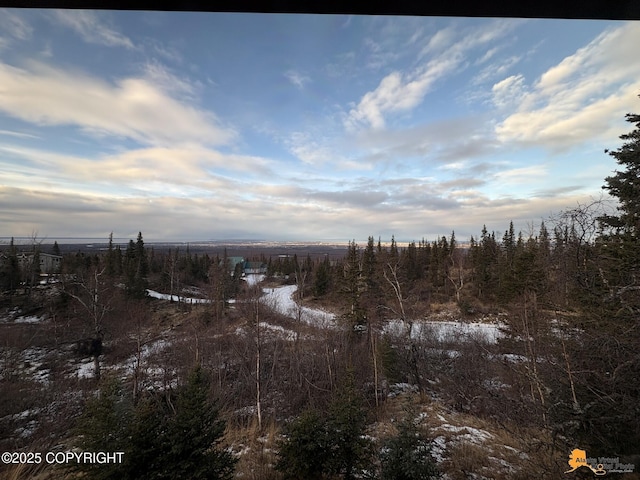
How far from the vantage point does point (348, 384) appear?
4703 mm

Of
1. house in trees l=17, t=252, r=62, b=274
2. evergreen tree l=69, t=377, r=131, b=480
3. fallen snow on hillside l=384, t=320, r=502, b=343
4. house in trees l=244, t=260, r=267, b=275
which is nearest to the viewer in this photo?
evergreen tree l=69, t=377, r=131, b=480

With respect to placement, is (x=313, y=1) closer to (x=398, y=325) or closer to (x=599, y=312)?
(x=599, y=312)

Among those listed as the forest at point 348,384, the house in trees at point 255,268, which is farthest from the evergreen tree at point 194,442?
the house in trees at point 255,268

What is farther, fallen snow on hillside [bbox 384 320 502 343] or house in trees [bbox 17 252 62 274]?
house in trees [bbox 17 252 62 274]

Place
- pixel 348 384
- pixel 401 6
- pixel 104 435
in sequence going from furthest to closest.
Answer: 1. pixel 348 384
2. pixel 104 435
3. pixel 401 6

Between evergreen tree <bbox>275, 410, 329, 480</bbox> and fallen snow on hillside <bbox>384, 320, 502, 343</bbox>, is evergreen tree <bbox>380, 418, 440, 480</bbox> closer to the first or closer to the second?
evergreen tree <bbox>275, 410, 329, 480</bbox>

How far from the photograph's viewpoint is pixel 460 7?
44.4 inches

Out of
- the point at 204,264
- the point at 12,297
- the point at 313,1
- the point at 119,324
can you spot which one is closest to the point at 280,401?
the point at 119,324

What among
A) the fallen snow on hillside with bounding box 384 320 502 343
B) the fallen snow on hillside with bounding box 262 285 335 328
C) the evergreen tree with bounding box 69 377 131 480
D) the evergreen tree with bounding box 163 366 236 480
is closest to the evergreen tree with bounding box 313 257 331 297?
the fallen snow on hillside with bounding box 262 285 335 328

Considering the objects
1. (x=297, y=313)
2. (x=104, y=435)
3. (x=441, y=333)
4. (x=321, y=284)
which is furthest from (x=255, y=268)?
(x=321, y=284)

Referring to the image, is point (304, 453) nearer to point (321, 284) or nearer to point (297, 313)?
point (297, 313)

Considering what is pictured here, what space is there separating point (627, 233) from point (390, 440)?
4.30m

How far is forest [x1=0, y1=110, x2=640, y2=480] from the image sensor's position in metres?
3.29

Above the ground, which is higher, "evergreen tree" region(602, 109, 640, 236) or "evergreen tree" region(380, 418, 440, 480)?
"evergreen tree" region(602, 109, 640, 236)
